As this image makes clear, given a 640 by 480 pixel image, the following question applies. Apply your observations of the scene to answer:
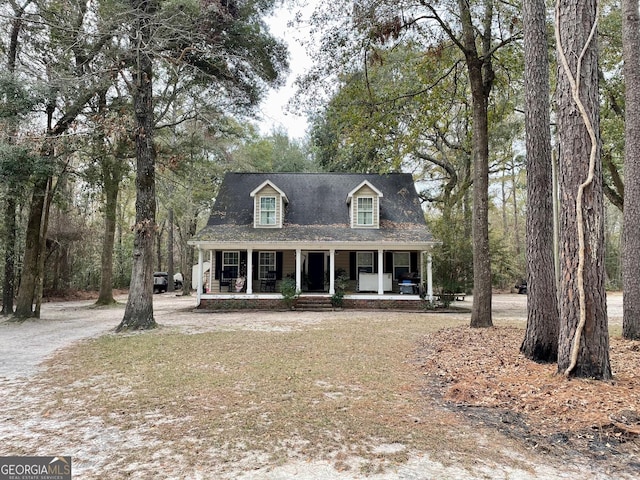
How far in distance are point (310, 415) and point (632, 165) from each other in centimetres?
773

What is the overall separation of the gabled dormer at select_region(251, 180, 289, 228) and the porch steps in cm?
349

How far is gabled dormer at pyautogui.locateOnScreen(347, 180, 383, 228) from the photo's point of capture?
56.2 feet

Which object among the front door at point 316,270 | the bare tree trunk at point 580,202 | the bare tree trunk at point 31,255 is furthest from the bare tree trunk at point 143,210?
the bare tree trunk at point 580,202

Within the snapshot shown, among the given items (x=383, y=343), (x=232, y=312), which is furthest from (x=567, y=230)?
(x=232, y=312)

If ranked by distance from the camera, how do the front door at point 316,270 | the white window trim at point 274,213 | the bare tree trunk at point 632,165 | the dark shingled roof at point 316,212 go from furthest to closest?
the front door at point 316,270
the white window trim at point 274,213
the dark shingled roof at point 316,212
the bare tree trunk at point 632,165

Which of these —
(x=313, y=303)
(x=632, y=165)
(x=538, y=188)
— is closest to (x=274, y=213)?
(x=313, y=303)

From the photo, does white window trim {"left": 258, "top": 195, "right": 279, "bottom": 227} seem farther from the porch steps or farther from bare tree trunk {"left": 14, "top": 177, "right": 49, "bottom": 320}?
bare tree trunk {"left": 14, "top": 177, "right": 49, "bottom": 320}

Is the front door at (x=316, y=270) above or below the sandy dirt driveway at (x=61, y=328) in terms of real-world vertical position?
above

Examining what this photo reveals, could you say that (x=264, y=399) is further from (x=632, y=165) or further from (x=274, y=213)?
(x=274, y=213)

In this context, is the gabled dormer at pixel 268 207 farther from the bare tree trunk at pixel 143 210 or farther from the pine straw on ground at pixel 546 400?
the pine straw on ground at pixel 546 400

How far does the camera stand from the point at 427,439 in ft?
10.8

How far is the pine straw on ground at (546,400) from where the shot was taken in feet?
10.4

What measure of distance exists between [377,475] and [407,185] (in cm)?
1741

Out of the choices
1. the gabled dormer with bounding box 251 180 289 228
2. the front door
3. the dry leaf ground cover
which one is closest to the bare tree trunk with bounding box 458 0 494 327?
the dry leaf ground cover
